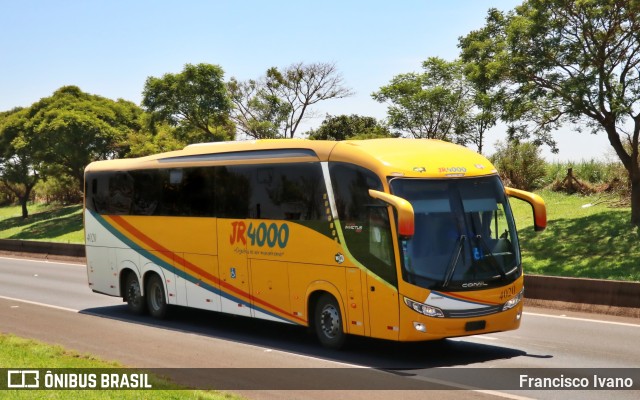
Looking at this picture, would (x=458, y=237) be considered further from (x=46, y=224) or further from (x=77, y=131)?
(x=46, y=224)

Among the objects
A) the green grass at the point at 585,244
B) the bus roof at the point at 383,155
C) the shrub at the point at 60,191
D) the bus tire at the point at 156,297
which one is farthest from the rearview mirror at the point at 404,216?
the shrub at the point at 60,191

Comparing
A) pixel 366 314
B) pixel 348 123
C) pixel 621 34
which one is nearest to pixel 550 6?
pixel 621 34

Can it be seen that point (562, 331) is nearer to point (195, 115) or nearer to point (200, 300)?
point (200, 300)

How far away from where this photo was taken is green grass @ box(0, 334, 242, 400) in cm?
1051

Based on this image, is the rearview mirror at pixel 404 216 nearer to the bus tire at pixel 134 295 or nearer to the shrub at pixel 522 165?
the bus tire at pixel 134 295

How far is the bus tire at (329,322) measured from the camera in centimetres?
1451

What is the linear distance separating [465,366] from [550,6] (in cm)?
1819

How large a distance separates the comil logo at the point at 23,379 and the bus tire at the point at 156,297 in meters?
6.88

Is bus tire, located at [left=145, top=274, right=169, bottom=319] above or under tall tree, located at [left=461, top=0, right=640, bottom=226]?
under

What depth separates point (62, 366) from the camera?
1266cm

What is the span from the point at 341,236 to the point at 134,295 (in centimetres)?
772

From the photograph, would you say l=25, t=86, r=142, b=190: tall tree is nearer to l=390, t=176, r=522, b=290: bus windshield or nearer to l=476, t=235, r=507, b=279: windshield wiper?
l=390, t=176, r=522, b=290: bus windshield

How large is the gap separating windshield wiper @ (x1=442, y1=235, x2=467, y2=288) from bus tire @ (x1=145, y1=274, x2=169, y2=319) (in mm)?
8071

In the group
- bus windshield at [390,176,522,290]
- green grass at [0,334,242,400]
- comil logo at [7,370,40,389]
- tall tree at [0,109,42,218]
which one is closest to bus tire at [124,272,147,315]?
green grass at [0,334,242,400]
